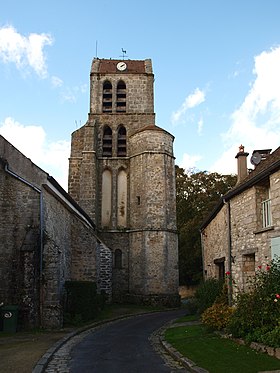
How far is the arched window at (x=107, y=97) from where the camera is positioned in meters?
33.1

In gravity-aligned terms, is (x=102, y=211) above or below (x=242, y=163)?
below

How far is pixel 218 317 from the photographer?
12.4m

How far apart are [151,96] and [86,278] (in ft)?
58.5

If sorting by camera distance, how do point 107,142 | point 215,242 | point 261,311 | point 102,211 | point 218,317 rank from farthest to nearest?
point 107,142 → point 102,211 → point 215,242 → point 218,317 → point 261,311

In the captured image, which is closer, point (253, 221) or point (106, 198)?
point (253, 221)

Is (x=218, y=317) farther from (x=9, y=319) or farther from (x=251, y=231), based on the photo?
(x=9, y=319)

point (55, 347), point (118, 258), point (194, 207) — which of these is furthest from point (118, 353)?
point (194, 207)

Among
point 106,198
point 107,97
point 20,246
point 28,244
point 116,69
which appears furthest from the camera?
point 116,69

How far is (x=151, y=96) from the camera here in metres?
33.2

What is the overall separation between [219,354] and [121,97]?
27.5 m

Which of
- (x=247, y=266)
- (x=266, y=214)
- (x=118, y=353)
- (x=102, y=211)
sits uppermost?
(x=102, y=211)

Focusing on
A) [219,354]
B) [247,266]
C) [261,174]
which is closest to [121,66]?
[247,266]

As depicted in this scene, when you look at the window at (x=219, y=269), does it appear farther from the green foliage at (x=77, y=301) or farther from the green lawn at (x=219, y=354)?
the green lawn at (x=219, y=354)

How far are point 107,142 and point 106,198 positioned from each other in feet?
14.9
